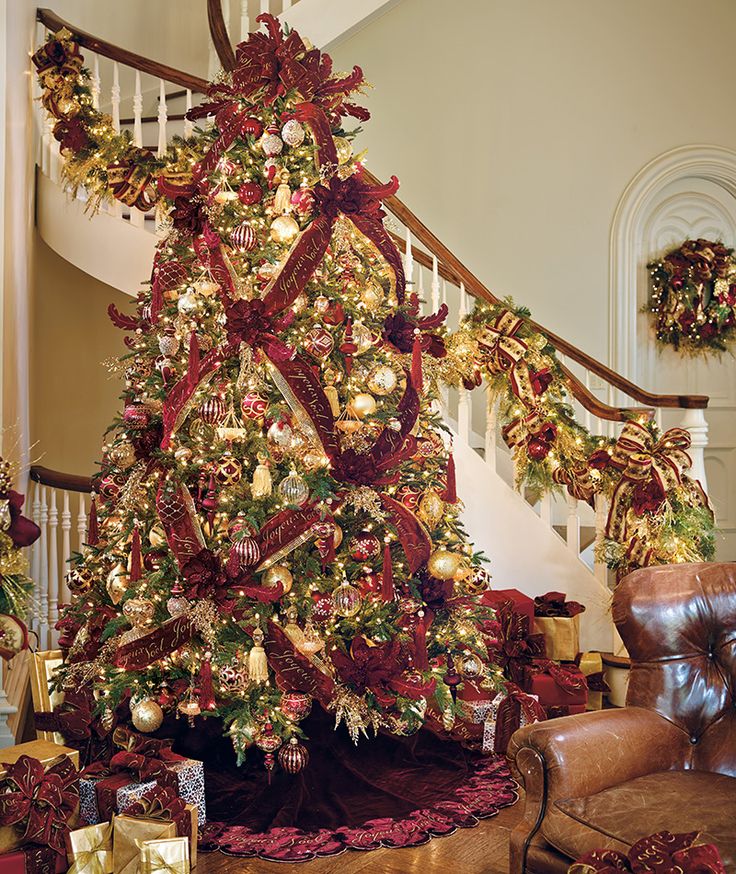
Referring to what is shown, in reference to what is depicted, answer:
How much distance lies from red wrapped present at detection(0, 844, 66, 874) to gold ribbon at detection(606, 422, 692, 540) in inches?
106

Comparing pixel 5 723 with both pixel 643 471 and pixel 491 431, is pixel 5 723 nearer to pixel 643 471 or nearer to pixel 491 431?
pixel 491 431

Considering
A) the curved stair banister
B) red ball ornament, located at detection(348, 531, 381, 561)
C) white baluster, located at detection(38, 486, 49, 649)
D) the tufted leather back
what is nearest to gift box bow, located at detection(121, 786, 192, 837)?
red ball ornament, located at detection(348, 531, 381, 561)

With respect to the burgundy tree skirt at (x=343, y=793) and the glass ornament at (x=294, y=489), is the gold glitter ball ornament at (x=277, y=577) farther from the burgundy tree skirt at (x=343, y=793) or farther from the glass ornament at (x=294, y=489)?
the burgundy tree skirt at (x=343, y=793)

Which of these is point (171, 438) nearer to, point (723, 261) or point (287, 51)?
point (287, 51)

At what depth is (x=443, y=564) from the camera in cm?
349

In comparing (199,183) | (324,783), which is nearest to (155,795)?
(324,783)

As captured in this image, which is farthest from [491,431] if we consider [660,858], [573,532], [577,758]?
[660,858]

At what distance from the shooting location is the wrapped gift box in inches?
102

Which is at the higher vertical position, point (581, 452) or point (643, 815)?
point (581, 452)

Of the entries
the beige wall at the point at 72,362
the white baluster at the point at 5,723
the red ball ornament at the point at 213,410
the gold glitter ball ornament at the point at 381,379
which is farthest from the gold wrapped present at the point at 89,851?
the beige wall at the point at 72,362

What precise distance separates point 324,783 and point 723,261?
15.9 ft

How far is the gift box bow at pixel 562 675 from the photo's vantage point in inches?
159

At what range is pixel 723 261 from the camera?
6.69 m

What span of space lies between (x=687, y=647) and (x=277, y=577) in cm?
131
